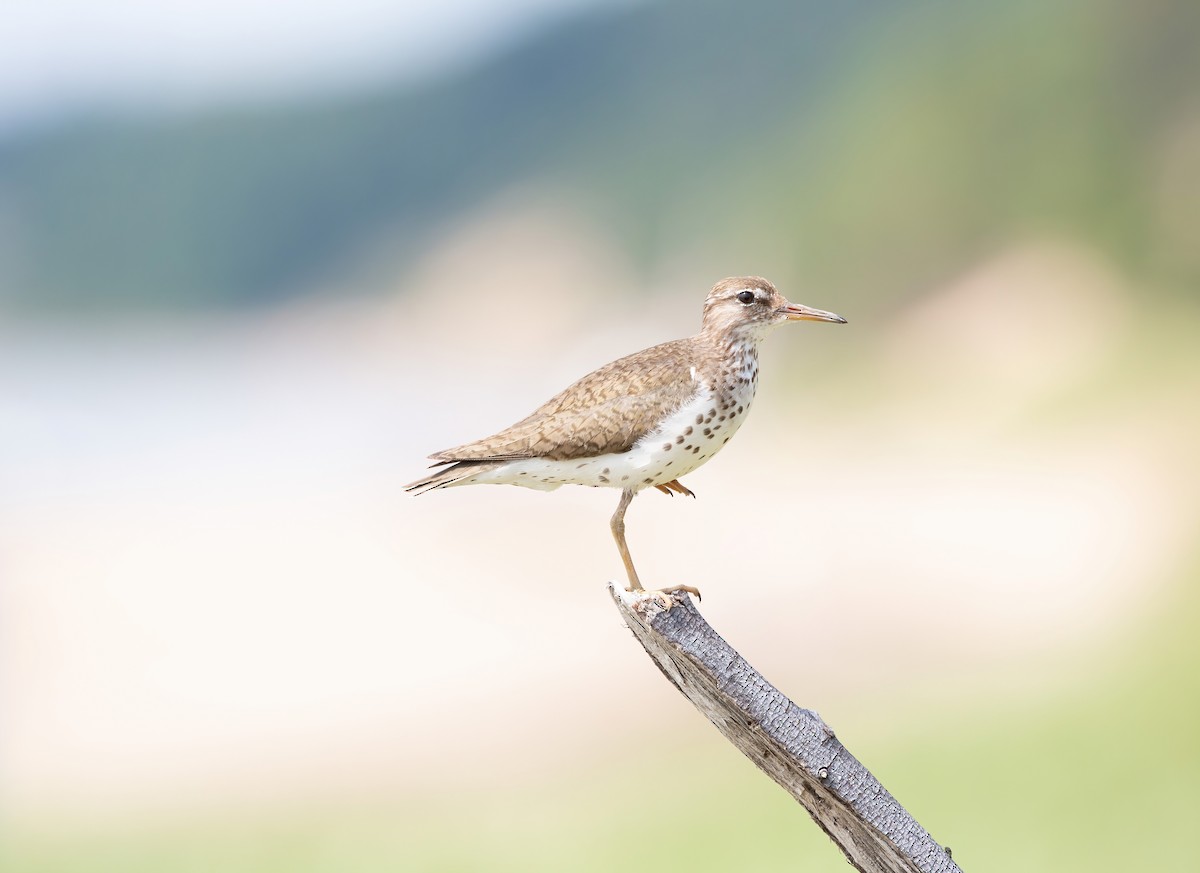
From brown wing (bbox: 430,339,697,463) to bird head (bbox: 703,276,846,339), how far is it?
44 centimetres

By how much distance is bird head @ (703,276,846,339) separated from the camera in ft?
24.6

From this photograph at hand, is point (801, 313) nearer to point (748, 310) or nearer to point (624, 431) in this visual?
point (748, 310)

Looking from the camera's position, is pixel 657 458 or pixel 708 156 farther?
pixel 708 156

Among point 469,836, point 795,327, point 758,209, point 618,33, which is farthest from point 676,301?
point 469,836

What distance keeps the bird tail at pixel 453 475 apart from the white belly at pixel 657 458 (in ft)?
0.12

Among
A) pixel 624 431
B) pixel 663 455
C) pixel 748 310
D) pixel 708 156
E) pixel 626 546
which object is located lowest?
pixel 626 546

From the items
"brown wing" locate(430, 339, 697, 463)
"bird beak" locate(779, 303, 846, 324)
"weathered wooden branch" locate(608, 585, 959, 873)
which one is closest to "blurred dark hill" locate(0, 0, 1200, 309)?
"bird beak" locate(779, 303, 846, 324)

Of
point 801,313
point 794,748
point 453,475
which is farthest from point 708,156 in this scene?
point 794,748

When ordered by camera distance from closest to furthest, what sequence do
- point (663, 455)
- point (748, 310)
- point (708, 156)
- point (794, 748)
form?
point (794, 748), point (663, 455), point (748, 310), point (708, 156)

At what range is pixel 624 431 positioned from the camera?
702cm

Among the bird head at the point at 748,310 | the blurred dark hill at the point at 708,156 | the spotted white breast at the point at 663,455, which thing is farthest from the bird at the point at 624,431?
the blurred dark hill at the point at 708,156

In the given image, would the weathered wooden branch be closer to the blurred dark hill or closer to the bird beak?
the bird beak

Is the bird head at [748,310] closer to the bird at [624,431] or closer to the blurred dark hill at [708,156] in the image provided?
the bird at [624,431]

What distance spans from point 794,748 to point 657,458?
2068 millimetres
